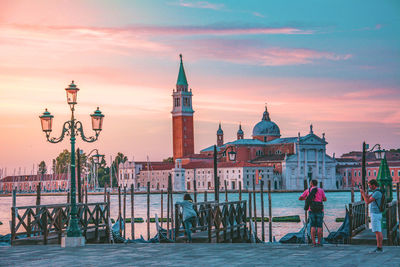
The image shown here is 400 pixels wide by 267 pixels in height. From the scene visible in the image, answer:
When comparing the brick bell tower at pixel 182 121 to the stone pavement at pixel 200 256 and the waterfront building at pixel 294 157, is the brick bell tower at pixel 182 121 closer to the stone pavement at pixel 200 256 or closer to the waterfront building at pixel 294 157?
the waterfront building at pixel 294 157

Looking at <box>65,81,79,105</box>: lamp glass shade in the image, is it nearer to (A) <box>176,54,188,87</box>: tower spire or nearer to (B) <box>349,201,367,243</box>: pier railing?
(B) <box>349,201,367,243</box>: pier railing

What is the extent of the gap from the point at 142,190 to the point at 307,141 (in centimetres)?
2982

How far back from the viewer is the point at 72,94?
12.7 metres

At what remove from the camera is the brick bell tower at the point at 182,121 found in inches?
4306

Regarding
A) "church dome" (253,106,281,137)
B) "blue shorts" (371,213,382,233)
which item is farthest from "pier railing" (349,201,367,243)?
"church dome" (253,106,281,137)

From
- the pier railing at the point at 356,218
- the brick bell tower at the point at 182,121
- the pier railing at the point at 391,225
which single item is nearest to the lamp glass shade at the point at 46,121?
the pier railing at the point at 356,218

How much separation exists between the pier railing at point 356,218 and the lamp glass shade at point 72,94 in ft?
18.8

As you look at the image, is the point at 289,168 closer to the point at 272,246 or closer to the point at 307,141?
the point at 307,141

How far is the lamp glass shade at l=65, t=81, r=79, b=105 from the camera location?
12695 millimetres

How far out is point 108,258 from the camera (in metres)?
9.89

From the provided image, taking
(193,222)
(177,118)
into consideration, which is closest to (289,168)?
(177,118)

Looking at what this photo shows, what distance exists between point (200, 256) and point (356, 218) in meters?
6.23

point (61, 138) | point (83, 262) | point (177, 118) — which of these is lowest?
point (83, 262)

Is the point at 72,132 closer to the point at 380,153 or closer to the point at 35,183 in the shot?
the point at 380,153
